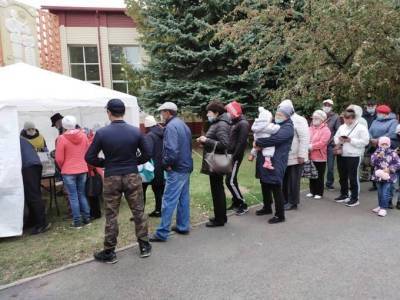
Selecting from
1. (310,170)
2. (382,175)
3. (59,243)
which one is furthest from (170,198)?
(382,175)

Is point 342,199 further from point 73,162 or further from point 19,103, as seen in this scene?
point 19,103

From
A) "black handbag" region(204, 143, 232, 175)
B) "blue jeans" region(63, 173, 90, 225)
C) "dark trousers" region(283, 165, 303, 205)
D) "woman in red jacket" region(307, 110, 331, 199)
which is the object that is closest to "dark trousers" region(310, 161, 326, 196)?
"woman in red jacket" region(307, 110, 331, 199)

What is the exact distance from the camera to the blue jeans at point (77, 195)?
5.44m

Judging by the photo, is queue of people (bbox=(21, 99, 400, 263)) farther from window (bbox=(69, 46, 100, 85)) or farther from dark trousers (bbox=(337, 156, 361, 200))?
window (bbox=(69, 46, 100, 85))

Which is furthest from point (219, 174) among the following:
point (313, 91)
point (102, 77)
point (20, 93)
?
point (102, 77)

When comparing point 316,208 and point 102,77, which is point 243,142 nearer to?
point 316,208

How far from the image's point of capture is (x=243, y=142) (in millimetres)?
5637

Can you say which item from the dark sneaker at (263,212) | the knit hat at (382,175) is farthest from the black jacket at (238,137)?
the knit hat at (382,175)

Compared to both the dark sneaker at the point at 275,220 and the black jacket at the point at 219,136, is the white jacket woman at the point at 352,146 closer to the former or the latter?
the dark sneaker at the point at 275,220

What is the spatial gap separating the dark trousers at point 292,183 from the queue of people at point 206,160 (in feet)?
0.06

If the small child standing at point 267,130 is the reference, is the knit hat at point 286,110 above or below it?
above

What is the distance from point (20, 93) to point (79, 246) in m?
2.56

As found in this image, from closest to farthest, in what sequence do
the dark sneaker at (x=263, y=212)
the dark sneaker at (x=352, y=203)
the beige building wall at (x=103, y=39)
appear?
the dark sneaker at (x=263, y=212) < the dark sneaker at (x=352, y=203) < the beige building wall at (x=103, y=39)

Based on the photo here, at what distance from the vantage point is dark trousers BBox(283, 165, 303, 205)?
6023 millimetres
